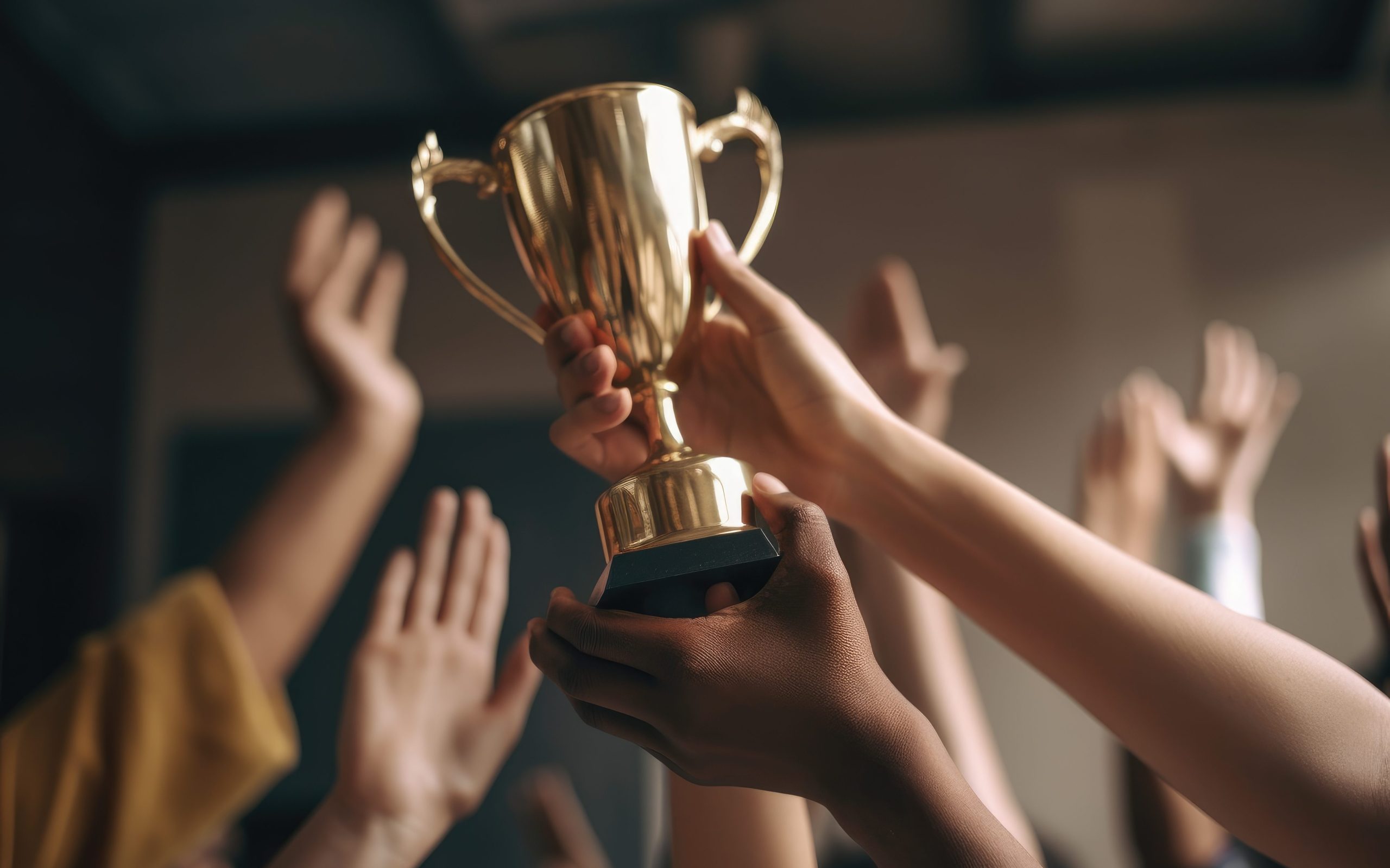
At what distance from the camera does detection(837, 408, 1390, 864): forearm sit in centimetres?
49

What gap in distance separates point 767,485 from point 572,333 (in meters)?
0.19

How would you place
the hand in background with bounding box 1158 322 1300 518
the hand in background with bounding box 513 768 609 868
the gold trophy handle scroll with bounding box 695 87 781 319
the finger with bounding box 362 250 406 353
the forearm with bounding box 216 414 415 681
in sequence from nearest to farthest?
1. the gold trophy handle scroll with bounding box 695 87 781 319
2. the forearm with bounding box 216 414 415 681
3. the finger with bounding box 362 250 406 353
4. the hand in background with bounding box 1158 322 1300 518
5. the hand in background with bounding box 513 768 609 868

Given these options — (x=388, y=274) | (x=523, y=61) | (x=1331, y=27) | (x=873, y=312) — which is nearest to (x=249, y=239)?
(x=523, y=61)

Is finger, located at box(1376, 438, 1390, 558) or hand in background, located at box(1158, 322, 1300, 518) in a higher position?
hand in background, located at box(1158, 322, 1300, 518)

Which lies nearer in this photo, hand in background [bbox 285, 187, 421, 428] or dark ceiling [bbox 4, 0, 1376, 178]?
hand in background [bbox 285, 187, 421, 428]

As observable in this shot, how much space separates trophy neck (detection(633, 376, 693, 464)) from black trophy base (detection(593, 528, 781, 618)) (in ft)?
0.37

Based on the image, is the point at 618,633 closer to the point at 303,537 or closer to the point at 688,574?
the point at 688,574

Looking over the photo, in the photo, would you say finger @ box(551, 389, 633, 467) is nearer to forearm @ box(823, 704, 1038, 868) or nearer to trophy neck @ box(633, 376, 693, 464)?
trophy neck @ box(633, 376, 693, 464)

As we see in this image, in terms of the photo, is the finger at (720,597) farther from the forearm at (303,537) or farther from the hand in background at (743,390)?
the forearm at (303,537)

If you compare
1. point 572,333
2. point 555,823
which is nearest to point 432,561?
point 572,333

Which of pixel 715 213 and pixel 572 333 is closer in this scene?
pixel 572 333

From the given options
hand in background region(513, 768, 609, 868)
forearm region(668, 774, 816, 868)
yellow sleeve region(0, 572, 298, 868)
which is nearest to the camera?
forearm region(668, 774, 816, 868)

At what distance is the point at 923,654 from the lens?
1.00 meters

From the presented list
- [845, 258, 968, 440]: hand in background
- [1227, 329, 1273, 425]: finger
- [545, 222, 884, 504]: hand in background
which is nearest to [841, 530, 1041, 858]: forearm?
[845, 258, 968, 440]: hand in background
